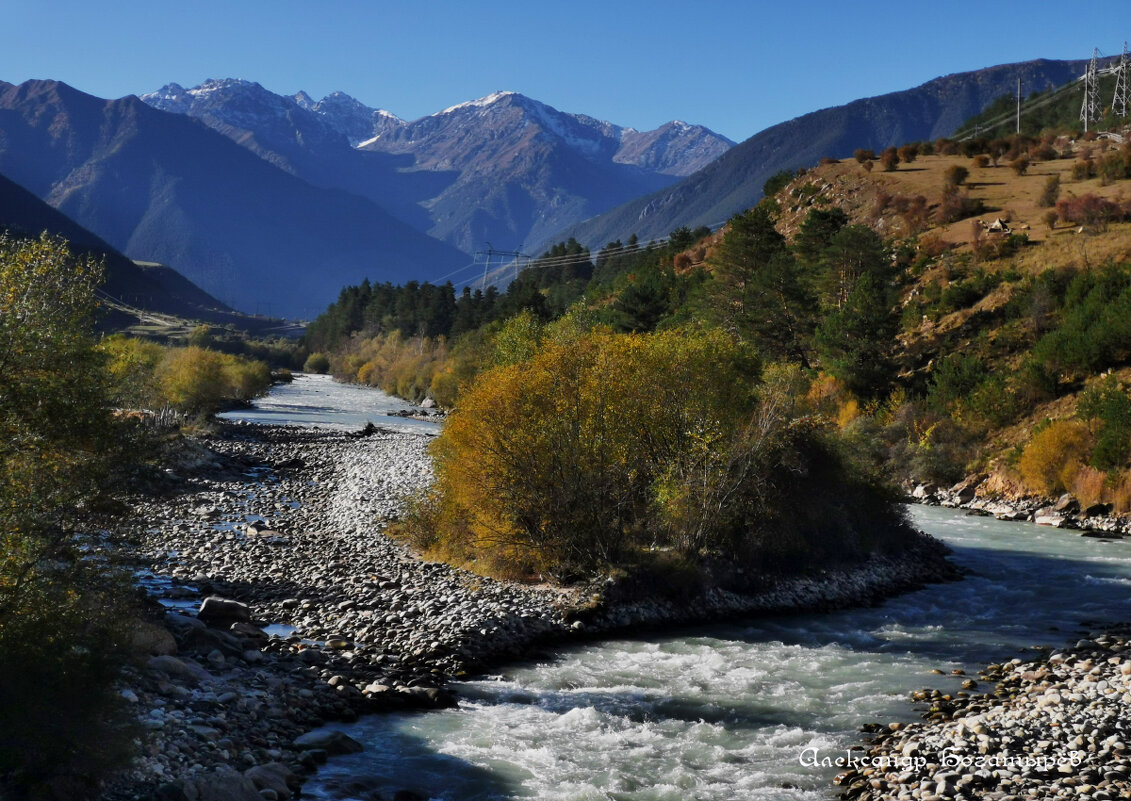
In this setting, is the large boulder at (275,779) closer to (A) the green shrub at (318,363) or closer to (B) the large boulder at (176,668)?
(B) the large boulder at (176,668)

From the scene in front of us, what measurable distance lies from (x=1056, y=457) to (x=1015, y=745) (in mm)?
31803

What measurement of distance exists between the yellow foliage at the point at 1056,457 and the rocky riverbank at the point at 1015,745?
2560cm

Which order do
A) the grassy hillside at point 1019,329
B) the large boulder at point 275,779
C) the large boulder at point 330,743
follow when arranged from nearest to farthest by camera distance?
the large boulder at point 275,779
the large boulder at point 330,743
the grassy hillside at point 1019,329

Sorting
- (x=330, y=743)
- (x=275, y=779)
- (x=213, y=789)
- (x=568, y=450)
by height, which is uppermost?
(x=568, y=450)

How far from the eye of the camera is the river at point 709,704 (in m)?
14.3

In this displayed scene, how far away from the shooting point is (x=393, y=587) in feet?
82.3

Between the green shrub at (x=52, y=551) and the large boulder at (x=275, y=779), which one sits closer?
the green shrub at (x=52, y=551)

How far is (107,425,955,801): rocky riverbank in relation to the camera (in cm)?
1409

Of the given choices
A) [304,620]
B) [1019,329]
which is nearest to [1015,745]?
[304,620]

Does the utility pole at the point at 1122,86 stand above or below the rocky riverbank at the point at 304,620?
above

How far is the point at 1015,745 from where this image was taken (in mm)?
14062

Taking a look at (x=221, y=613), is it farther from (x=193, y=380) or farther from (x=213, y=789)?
(x=193, y=380)

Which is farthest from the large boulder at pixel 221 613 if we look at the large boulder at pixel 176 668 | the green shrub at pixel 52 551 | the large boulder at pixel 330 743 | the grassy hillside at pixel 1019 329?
the grassy hillside at pixel 1019 329

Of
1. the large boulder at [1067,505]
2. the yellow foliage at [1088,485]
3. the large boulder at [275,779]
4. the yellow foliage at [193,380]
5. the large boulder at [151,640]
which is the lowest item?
the large boulder at [275,779]
